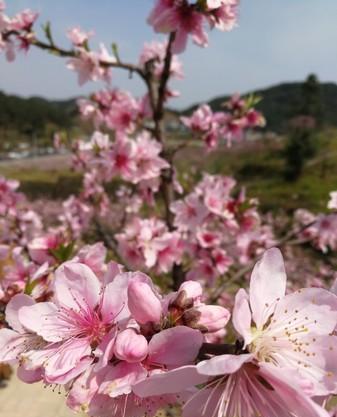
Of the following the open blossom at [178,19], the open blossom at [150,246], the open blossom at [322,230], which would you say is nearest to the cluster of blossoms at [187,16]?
the open blossom at [178,19]

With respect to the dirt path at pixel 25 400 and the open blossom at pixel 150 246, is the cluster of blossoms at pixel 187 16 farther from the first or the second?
the dirt path at pixel 25 400

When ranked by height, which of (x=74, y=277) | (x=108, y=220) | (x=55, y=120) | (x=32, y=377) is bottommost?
(x=108, y=220)

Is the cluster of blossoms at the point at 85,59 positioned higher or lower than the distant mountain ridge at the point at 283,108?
lower

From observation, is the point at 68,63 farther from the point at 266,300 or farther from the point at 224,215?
the point at 266,300

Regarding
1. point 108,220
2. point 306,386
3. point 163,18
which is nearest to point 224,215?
point 163,18

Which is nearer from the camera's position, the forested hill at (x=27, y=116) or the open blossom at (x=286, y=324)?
the open blossom at (x=286, y=324)

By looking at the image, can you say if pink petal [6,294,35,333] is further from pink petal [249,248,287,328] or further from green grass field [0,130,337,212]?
green grass field [0,130,337,212]

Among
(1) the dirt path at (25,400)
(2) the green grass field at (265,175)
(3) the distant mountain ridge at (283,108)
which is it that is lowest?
(1) the dirt path at (25,400)
